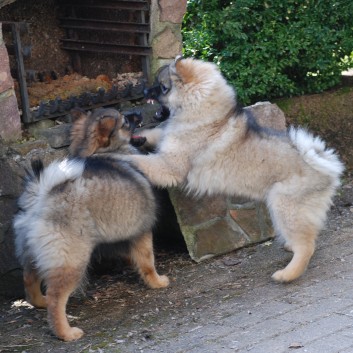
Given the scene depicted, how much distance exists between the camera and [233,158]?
5523 mm

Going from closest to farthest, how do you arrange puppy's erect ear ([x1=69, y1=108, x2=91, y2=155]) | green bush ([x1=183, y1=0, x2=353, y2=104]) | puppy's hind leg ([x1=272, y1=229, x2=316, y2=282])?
1. puppy's hind leg ([x1=272, y1=229, x2=316, y2=282])
2. puppy's erect ear ([x1=69, y1=108, x2=91, y2=155])
3. green bush ([x1=183, y1=0, x2=353, y2=104])

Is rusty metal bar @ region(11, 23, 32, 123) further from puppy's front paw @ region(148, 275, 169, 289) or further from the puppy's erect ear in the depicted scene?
puppy's front paw @ region(148, 275, 169, 289)

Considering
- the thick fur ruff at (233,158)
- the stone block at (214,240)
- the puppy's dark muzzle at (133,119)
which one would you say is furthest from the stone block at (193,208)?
the puppy's dark muzzle at (133,119)

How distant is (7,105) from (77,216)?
1.29m

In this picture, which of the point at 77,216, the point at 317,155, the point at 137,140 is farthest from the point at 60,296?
the point at 317,155

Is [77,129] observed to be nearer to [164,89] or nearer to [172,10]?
[164,89]

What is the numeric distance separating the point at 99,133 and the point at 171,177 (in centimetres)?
62

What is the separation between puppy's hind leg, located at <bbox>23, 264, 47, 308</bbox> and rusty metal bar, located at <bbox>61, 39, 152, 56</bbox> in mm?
2347

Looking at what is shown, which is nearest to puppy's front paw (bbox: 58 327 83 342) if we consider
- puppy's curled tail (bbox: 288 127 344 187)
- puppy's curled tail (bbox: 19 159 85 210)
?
puppy's curled tail (bbox: 19 159 85 210)

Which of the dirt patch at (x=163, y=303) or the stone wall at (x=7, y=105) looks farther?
the stone wall at (x=7, y=105)

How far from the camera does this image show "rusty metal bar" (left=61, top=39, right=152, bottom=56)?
6.58 meters

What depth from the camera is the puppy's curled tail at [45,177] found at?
182 inches

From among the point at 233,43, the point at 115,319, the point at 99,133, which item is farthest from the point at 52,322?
the point at 233,43

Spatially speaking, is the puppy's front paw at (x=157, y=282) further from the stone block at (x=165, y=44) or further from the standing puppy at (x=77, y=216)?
the stone block at (x=165, y=44)
